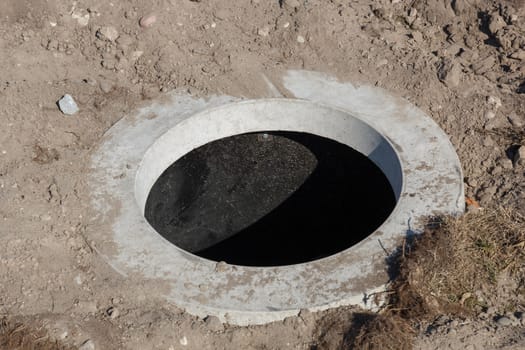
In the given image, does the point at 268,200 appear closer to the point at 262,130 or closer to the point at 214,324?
the point at 262,130

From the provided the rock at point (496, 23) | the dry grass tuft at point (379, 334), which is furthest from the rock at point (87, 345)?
the rock at point (496, 23)

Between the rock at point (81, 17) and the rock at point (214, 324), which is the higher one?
the rock at point (81, 17)

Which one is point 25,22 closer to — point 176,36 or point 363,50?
point 176,36

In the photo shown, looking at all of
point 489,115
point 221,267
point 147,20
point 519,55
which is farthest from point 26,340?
point 519,55

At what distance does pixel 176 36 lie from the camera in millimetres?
6480

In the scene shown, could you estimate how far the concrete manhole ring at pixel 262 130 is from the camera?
15.2 feet

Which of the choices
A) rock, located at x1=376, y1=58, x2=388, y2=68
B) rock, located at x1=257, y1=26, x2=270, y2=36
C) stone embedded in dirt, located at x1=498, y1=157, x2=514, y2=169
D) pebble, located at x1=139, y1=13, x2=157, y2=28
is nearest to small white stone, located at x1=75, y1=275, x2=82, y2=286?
pebble, located at x1=139, y1=13, x2=157, y2=28

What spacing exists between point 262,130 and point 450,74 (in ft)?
5.73

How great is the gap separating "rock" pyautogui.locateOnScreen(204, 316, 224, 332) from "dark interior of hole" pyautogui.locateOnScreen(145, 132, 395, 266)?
1.90m

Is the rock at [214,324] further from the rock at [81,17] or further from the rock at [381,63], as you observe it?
the rock at [81,17]

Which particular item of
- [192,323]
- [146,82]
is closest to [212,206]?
[146,82]

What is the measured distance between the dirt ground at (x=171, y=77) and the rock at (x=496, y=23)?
0.02 m

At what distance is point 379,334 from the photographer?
4.30 metres

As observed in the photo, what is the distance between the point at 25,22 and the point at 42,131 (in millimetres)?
1268
